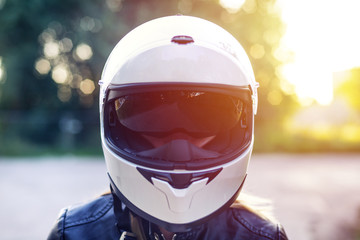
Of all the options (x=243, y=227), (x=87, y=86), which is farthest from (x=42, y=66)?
(x=243, y=227)

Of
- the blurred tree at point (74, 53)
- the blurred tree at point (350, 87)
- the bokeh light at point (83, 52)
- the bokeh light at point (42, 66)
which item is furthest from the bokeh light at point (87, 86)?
the blurred tree at point (350, 87)

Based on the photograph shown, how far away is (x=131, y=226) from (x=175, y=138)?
30cm

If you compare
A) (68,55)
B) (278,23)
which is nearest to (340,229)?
(278,23)

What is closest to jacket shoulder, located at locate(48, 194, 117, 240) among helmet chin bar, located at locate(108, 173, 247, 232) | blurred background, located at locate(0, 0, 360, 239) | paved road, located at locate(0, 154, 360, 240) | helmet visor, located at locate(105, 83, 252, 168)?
helmet chin bar, located at locate(108, 173, 247, 232)

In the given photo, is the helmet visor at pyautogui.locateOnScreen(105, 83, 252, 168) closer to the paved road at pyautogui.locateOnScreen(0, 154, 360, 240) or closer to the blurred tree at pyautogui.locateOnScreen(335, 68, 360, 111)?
the paved road at pyautogui.locateOnScreen(0, 154, 360, 240)

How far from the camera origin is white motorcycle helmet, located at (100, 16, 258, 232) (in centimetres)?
95

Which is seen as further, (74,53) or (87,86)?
(87,86)

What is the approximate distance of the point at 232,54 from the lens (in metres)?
1.04

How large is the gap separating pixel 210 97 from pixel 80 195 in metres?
4.03

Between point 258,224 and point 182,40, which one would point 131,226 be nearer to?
point 258,224

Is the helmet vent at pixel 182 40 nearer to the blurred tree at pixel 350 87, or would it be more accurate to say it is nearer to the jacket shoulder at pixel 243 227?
the jacket shoulder at pixel 243 227

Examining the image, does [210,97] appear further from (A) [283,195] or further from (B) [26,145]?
(B) [26,145]

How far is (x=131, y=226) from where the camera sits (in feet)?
3.46

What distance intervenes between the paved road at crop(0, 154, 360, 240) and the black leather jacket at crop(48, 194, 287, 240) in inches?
5.6
